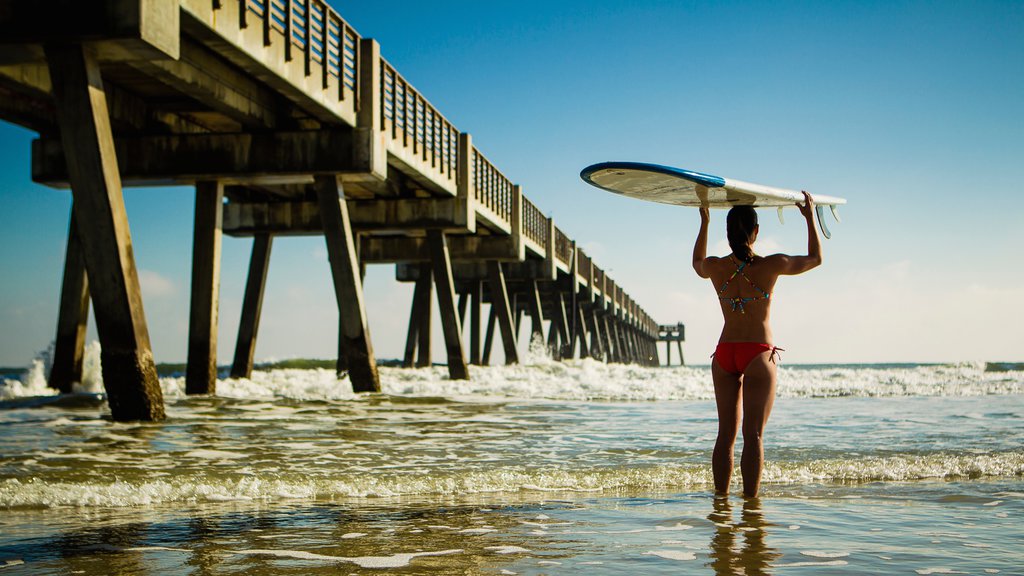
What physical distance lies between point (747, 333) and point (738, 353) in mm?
107

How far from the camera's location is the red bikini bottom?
446 centimetres

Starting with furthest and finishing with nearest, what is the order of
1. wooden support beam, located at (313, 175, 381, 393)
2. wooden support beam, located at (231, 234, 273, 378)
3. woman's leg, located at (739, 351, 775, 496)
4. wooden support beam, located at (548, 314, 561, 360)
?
1. wooden support beam, located at (548, 314, 561, 360)
2. wooden support beam, located at (231, 234, 273, 378)
3. wooden support beam, located at (313, 175, 381, 393)
4. woman's leg, located at (739, 351, 775, 496)

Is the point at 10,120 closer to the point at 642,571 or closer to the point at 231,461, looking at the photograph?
the point at 231,461

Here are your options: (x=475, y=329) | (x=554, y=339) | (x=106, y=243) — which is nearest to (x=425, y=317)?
(x=475, y=329)

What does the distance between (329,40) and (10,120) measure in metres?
5.18

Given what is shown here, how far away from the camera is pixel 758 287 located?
4504mm

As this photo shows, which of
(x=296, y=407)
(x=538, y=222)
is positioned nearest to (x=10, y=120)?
(x=296, y=407)

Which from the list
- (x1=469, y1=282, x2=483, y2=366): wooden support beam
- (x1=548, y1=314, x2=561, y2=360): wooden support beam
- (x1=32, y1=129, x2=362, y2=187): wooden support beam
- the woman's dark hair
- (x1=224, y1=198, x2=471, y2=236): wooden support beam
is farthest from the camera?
(x1=548, y1=314, x2=561, y2=360): wooden support beam

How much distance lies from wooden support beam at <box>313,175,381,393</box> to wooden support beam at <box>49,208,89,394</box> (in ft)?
14.0

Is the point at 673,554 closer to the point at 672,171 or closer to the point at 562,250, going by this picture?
the point at 672,171

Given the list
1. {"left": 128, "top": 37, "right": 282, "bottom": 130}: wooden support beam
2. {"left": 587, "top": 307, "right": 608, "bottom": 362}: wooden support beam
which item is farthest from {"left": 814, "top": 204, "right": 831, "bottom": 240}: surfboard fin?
{"left": 587, "top": 307, "right": 608, "bottom": 362}: wooden support beam

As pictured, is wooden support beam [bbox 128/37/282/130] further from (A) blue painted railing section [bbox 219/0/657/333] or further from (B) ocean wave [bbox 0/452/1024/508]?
(B) ocean wave [bbox 0/452/1024/508]

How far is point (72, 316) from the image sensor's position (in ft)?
51.9

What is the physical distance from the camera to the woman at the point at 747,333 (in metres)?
4.45
